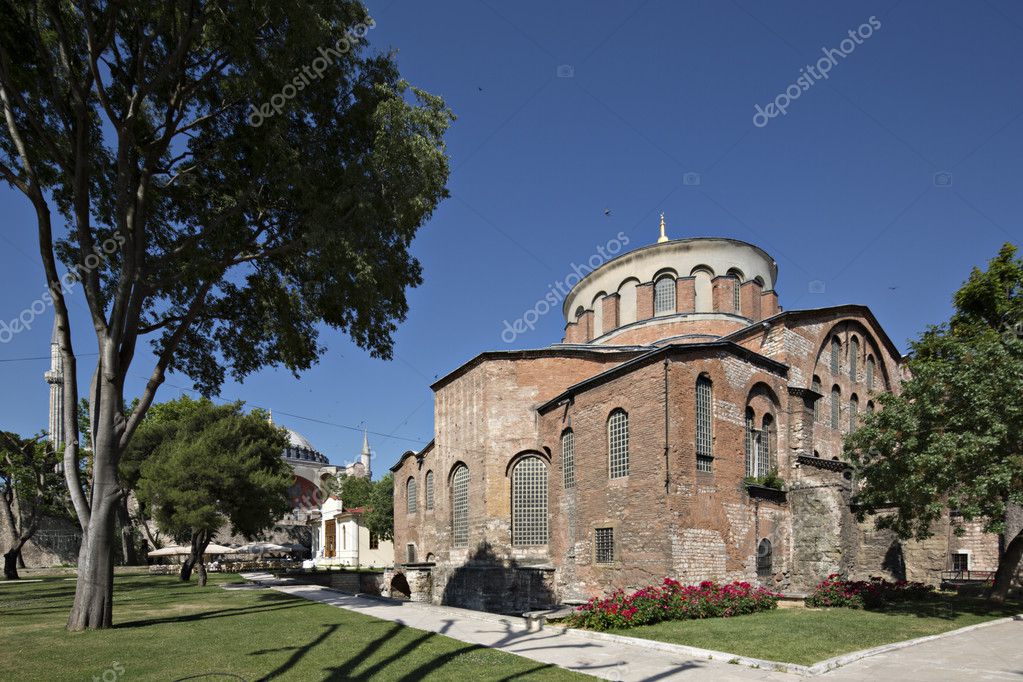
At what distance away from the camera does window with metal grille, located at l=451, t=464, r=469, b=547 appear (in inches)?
1089

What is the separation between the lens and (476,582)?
24188 mm

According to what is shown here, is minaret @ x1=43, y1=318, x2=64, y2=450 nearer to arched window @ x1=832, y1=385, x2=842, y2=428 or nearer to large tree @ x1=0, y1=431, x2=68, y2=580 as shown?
large tree @ x1=0, y1=431, x2=68, y2=580

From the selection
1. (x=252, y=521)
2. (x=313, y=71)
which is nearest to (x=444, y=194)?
(x=313, y=71)

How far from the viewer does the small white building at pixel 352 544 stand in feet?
178

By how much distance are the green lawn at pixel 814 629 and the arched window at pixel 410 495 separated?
21669 millimetres

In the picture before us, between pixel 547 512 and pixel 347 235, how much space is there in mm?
15705

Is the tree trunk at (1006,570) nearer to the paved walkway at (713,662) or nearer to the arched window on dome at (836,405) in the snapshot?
the paved walkway at (713,662)

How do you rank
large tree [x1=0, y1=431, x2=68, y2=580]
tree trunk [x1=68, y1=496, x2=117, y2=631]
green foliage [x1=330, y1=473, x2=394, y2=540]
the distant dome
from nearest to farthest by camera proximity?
tree trunk [x1=68, y1=496, x2=117, y2=631], large tree [x1=0, y1=431, x2=68, y2=580], green foliage [x1=330, y1=473, x2=394, y2=540], the distant dome

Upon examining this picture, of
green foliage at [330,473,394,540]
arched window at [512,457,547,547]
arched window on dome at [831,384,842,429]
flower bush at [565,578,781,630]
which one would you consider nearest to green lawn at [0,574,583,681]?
flower bush at [565,578,781,630]

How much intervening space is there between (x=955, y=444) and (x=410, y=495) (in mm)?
26313

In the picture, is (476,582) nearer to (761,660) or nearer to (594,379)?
(594,379)

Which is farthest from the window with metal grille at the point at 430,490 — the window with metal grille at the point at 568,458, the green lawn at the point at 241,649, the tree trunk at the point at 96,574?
the tree trunk at the point at 96,574

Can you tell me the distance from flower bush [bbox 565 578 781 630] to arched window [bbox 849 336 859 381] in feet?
47.1

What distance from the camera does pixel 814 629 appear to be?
13094mm
